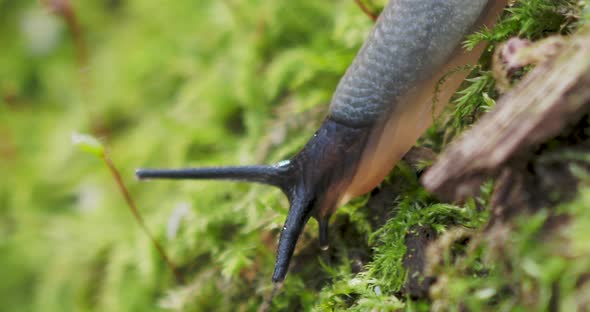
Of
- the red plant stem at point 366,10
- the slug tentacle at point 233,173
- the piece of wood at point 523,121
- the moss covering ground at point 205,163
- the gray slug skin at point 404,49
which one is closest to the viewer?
the piece of wood at point 523,121

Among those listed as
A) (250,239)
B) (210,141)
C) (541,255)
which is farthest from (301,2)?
(541,255)

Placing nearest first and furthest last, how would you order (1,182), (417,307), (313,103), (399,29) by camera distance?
1. (417,307)
2. (399,29)
3. (313,103)
4. (1,182)

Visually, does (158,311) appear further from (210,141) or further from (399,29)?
(399,29)

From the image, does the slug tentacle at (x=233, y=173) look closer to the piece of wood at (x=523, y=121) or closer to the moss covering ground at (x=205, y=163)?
A: the moss covering ground at (x=205, y=163)

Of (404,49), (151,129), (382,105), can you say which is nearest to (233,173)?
(382,105)

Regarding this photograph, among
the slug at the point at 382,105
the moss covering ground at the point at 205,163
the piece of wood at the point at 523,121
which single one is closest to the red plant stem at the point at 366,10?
the moss covering ground at the point at 205,163

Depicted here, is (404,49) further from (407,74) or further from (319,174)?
(319,174)
